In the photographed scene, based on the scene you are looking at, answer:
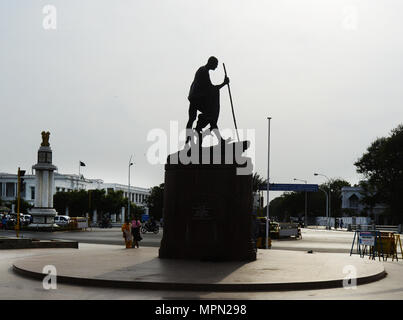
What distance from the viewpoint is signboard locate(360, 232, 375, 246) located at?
737 inches

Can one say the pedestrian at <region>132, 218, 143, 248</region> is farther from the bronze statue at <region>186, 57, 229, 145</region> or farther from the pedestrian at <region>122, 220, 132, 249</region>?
the bronze statue at <region>186, 57, 229, 145</region>

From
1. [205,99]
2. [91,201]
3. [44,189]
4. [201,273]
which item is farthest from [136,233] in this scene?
[91,201]

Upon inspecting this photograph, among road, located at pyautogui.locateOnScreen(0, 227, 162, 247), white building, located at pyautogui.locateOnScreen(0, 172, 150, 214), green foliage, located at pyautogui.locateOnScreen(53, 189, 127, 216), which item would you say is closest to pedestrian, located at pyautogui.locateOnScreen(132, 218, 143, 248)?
road, located at pyautogui.locateOnScreen(0, 227, 162, 247)

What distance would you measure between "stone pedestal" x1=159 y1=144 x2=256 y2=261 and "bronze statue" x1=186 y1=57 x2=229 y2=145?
1160 millimetres

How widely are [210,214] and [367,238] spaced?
274 inches

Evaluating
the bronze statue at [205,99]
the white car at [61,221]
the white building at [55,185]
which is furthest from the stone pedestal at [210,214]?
the white building at [55,185]

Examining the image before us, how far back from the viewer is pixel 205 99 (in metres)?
15.8

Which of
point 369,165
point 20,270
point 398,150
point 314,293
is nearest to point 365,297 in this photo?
point 314,293

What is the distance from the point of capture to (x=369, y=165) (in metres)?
73.2

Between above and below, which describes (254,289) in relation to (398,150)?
below

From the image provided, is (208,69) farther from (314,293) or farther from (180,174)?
(314,293)

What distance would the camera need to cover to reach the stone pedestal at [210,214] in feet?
47.3
